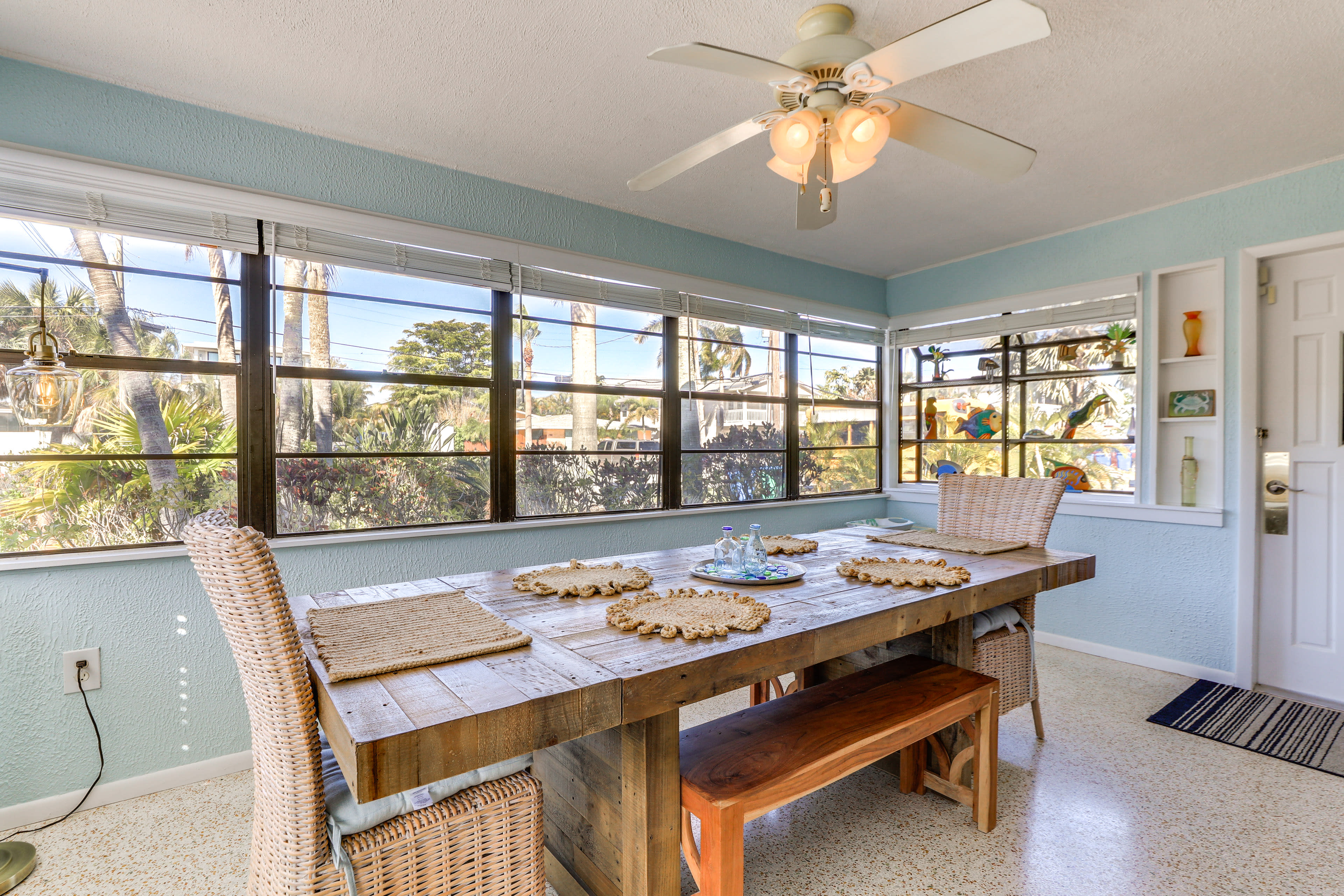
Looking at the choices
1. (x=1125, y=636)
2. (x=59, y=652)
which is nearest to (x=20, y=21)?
(x=59, y=652)

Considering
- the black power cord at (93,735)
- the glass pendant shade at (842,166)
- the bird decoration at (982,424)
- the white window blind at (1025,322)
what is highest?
the glass pendant shade at (842,166)

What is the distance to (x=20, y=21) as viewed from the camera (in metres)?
1.83

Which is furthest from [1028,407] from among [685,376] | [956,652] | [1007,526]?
[956,652]

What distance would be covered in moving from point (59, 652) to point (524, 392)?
1.91 m

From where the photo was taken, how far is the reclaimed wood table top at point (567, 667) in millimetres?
994

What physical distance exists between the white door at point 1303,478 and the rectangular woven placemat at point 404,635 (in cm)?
367

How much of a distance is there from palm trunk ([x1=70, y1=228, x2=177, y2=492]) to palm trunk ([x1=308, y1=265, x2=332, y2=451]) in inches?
19.2

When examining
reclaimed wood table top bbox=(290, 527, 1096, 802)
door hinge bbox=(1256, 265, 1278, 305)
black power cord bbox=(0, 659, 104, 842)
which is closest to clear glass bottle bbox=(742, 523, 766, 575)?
reclaimed wood table top bbox=(290, 527, 1096, 802)

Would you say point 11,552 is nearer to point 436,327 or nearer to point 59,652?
point 59,652

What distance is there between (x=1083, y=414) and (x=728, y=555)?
9.39 ft

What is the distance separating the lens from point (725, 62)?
4.89ft

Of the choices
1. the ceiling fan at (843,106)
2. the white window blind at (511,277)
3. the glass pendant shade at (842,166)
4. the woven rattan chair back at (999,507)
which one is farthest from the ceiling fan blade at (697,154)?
the woven rattan chair back at (999,507)

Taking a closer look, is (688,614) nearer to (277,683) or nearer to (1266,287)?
(277,683)

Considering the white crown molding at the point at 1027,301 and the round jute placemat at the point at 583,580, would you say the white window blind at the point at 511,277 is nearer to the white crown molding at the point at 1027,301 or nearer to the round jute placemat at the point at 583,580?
the white crown molding at the point at 1027,301
